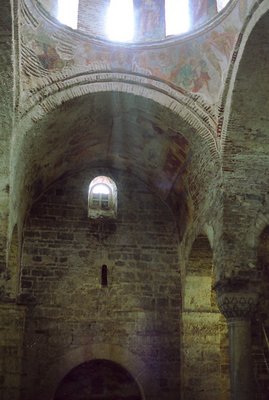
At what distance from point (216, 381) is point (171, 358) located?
0.93 m

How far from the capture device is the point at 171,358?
32.4 ft

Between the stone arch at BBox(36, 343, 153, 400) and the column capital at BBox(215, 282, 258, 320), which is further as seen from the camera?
the stone arch at BBox(36, 343, 153, 400)

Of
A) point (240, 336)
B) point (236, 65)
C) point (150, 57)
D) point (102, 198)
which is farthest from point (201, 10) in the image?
point (240, 336)

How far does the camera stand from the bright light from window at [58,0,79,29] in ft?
32.1

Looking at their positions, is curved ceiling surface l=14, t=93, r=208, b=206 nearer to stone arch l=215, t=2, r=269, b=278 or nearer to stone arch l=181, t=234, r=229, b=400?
stone arch l=215, t=2, r=269, b=278

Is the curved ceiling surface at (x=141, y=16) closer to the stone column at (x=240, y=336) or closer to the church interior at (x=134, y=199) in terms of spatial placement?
the church interior at (x=134, y=199)

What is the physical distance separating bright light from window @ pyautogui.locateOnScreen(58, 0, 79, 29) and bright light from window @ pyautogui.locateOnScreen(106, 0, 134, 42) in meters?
0.62

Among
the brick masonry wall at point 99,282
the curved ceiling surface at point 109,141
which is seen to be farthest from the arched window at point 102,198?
the curved ceiling surface at point 109,141

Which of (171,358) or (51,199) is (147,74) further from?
(171,358)

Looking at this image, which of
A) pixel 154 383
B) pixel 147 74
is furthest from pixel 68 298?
pixel 147 74

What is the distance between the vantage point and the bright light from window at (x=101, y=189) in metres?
11.0

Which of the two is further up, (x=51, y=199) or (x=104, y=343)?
(x=51, y=199)

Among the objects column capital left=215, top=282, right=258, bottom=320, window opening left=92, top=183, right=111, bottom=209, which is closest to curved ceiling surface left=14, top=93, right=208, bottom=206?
window opening left=92, top=183, right=111, bottom=209

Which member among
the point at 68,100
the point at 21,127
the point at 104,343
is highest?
the point at 68,100
